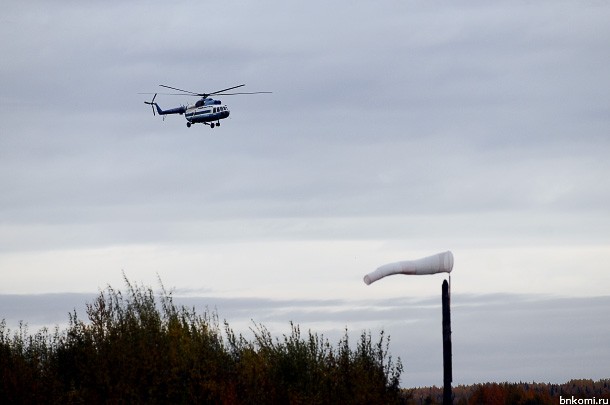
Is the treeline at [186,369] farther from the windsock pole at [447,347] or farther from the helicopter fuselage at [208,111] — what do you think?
the helicopter fuselage at [208,111]

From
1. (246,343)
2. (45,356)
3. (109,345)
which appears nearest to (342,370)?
(246,343)

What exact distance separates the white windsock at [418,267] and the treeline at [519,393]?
3.73 meters

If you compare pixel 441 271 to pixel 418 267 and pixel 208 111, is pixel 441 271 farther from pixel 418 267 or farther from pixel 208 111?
pixel 208 111

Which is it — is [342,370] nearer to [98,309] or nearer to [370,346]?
[370,346]

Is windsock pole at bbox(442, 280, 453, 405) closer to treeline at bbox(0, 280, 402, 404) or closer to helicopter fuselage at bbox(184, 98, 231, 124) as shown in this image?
treeline at bbox(0, 280, 402, 404)

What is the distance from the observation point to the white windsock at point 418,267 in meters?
24.4

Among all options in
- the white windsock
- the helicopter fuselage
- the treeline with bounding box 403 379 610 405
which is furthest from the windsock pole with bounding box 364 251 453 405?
the helicopter fuselage

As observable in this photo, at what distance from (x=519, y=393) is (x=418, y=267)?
6.15m

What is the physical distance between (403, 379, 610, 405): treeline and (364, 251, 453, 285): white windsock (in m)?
3.73

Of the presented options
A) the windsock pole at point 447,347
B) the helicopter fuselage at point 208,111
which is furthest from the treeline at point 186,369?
the helicopter fuselage at point 208,111

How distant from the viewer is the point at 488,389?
28.5m

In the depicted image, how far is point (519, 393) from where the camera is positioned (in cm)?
2784

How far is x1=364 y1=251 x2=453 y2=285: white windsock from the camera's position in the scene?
2442 centimetres

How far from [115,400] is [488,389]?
11.4 metres
